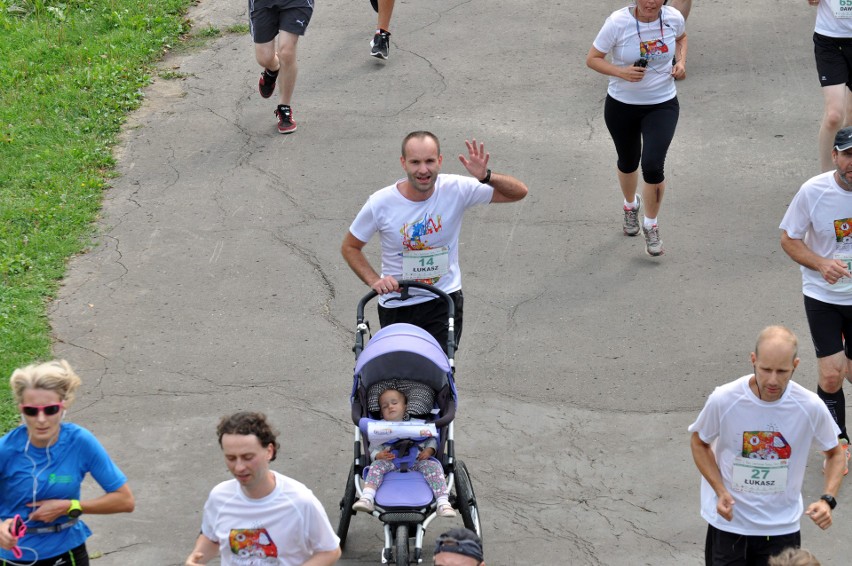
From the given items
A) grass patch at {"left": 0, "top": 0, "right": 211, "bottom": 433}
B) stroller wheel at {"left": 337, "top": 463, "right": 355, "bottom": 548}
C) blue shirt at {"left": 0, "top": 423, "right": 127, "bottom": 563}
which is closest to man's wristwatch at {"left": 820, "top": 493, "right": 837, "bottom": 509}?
stroller wheel at {"left": 337, "top": 463, "right": 355, "bottom": 548}

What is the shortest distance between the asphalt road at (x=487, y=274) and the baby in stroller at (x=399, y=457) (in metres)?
0.71

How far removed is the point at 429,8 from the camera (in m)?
14.5

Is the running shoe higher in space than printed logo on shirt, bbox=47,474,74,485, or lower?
lower

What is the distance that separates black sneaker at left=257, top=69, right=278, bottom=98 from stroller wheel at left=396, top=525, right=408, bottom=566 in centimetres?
676

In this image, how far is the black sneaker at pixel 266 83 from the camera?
38.8 feet

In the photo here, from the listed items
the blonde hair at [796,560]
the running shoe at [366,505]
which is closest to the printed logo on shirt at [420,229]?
the running shoe at [366,505]

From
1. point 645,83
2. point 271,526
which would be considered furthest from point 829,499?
point 645,83

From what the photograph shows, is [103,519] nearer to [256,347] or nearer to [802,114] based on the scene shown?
[256,347]

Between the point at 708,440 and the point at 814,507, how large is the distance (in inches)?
21.7

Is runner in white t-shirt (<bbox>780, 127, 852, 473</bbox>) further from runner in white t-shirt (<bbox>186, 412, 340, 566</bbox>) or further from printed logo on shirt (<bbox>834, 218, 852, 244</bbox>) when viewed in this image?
runner in white t-shirt (<bbox>186, 412, 340, 566</bbox>)

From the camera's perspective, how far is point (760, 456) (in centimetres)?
541

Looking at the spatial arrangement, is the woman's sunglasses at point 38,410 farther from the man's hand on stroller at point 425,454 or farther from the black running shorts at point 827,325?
the black running shorts at point 827,325

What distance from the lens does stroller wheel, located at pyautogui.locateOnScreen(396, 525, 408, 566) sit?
5.86 metres

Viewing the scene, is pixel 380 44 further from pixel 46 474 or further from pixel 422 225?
pixel 46 474
